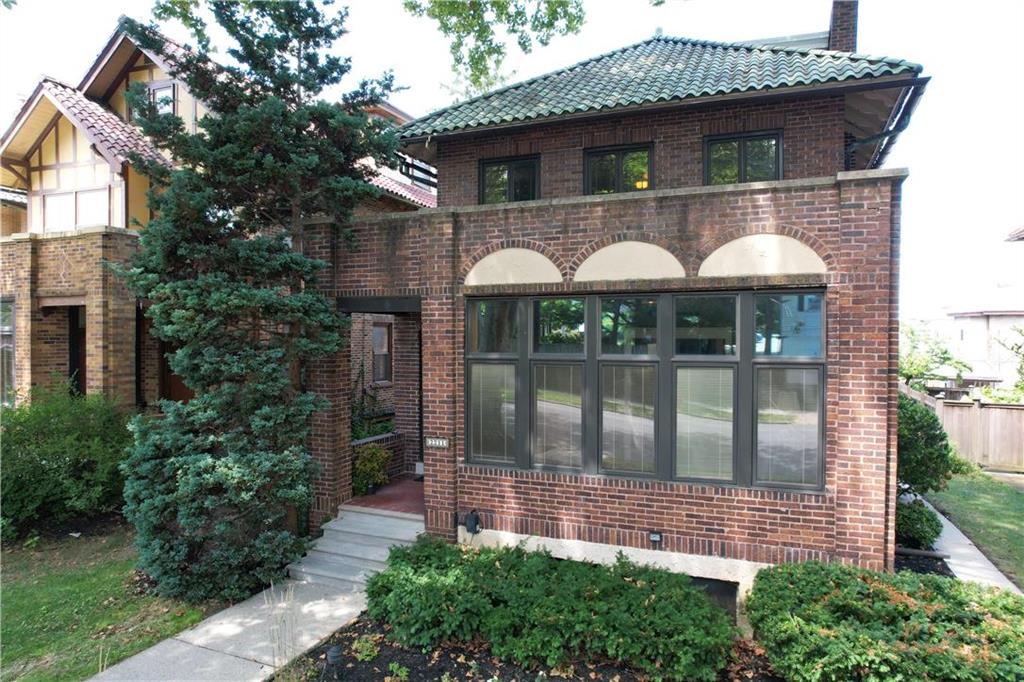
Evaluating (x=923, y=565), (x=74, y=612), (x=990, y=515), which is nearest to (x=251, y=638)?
(x=74, y=612)

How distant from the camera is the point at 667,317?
6773 millimetres

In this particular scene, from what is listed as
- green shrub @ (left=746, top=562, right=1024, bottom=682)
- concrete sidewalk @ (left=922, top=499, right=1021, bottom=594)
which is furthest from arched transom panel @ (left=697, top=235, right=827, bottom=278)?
concrete sidewalk @ (left=922, top=499, right=1021, bottom=594)

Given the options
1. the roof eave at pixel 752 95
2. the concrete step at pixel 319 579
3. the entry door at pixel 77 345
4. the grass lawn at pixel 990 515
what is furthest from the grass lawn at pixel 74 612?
the grass lawn at pixel 990 515

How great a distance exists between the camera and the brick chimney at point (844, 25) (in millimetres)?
9797

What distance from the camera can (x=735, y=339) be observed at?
6.49 m

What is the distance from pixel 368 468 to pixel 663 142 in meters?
7.00

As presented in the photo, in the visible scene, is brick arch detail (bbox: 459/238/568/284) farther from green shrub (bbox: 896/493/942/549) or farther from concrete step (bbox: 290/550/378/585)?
green shrub (bbox: 896/493/942/549)

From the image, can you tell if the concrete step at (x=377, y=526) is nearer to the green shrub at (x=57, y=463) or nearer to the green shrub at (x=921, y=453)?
the green shrub at (x=57, y=463)

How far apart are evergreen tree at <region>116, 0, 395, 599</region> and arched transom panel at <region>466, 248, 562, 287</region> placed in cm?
189

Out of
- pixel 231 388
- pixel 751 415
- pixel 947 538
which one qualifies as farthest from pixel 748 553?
pixel 231 388

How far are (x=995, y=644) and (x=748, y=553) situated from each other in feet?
7.32

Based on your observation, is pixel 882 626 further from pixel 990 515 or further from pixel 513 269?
pixel 990 515

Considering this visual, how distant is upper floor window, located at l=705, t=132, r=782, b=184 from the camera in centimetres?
788

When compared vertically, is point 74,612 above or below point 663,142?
below
